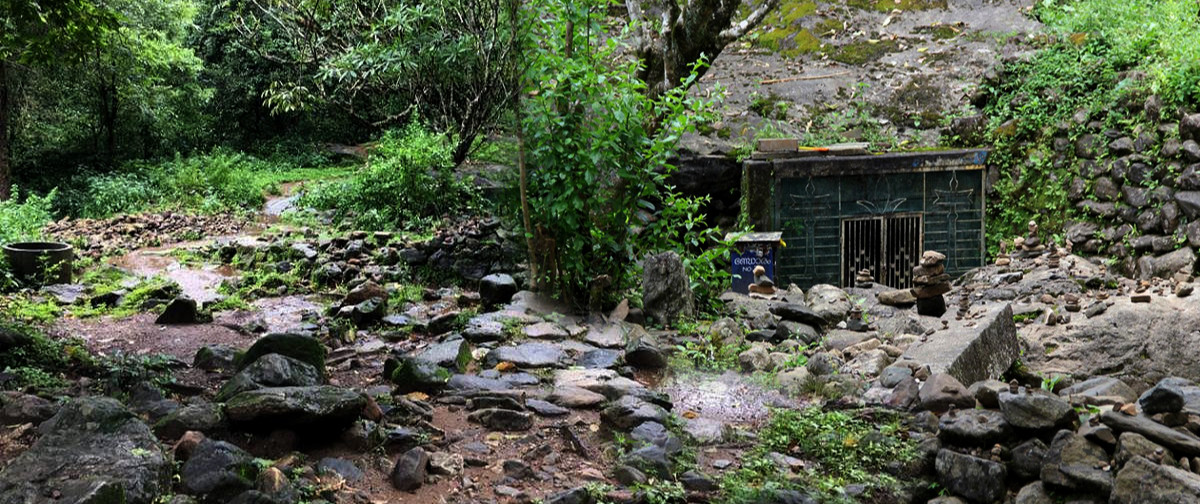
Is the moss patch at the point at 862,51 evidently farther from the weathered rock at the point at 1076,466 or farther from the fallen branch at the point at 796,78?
the weathered rock at the point at 1076,466

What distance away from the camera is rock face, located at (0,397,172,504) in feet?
9.19

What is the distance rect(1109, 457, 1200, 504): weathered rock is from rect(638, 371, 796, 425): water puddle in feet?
5.69

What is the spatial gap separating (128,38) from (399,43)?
7694mm

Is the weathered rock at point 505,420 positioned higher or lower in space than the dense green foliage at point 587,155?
lower

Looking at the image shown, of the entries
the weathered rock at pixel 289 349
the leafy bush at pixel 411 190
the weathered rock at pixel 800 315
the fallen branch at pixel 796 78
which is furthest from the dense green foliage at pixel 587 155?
the fallen branch at pixel 796 78

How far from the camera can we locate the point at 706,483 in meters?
3.63

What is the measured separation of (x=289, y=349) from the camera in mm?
4547

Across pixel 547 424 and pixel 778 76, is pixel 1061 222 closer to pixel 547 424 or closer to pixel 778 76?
pixel 778 76

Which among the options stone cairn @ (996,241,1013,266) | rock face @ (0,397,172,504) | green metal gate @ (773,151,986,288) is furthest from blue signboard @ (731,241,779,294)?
rock face @ (0,397,172,504)

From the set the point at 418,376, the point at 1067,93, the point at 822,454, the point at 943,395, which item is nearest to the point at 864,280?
the point at 1067,93

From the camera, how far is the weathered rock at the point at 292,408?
360 centimetres

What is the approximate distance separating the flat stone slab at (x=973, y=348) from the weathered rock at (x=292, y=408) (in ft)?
9.75

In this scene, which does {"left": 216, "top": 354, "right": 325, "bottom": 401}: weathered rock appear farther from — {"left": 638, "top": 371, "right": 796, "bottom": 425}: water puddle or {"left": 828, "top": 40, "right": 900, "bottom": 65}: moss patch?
{"left": 828, "top": 40, "right": 900, "bottom": 65}: moss patch

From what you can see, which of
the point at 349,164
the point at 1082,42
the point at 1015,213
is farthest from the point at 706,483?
the point at 349,164
